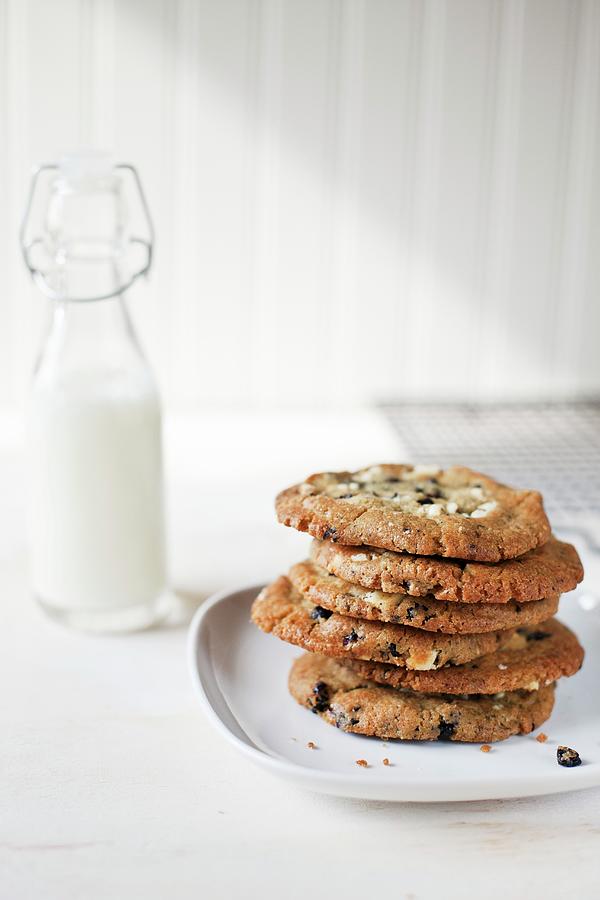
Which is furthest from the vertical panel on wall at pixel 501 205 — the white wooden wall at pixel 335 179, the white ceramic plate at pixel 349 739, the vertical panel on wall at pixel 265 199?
the white ceramic plate at pixel 349 739

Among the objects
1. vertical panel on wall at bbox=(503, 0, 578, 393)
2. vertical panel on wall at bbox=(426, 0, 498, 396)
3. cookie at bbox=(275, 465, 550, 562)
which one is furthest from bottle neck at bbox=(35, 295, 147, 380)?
vertical panel on wall at bbox=(503, 0, 578, 393)

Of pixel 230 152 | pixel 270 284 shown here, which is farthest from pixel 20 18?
pixel 270 284

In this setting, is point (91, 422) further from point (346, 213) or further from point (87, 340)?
point (346, 213)

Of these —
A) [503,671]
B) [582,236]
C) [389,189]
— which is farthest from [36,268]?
[582,236]

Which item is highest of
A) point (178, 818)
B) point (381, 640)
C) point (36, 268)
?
point (36, 268)

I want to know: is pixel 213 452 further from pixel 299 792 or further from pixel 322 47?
pixel 299 792

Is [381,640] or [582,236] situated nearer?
[381,640]
